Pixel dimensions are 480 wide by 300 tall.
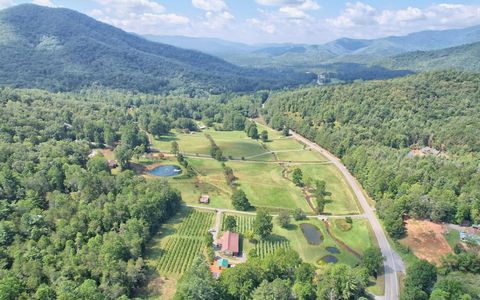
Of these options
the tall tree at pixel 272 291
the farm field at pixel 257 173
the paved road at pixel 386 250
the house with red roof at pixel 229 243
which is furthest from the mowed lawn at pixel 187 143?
the tall tree at pixel 272 291

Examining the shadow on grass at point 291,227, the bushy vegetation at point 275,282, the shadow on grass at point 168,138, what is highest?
the shadow on grass at point 168,138

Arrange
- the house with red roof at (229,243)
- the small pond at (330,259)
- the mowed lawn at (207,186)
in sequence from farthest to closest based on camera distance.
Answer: the mowed lawn at (207,186) → the small pond at (330,259) → the house with red roof at (229,243)

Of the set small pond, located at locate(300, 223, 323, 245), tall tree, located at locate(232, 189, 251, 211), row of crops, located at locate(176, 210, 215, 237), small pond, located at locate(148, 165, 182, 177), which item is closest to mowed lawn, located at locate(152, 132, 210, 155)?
small pond, located at locate(148, 165, 182, 177)

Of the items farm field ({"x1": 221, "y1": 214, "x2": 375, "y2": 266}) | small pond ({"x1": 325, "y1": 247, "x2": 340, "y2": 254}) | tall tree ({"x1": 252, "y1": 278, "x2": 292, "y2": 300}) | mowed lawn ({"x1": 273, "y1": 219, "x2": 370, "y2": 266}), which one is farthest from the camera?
small pond ({"x1": 325, "y1": 247, "x2": 340, "y2": 254})

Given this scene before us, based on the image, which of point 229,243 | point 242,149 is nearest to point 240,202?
point 229,243

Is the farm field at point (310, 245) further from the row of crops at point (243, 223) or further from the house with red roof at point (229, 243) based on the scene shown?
the house with red roof at point (229, 243)

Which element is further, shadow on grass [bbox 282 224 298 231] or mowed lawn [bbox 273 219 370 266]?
shadow on grass [bbox 282 224 298 231]

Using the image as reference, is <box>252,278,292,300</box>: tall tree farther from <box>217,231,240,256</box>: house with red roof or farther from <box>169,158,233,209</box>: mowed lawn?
<box>169,158,233,209</box>: mowed lawn
